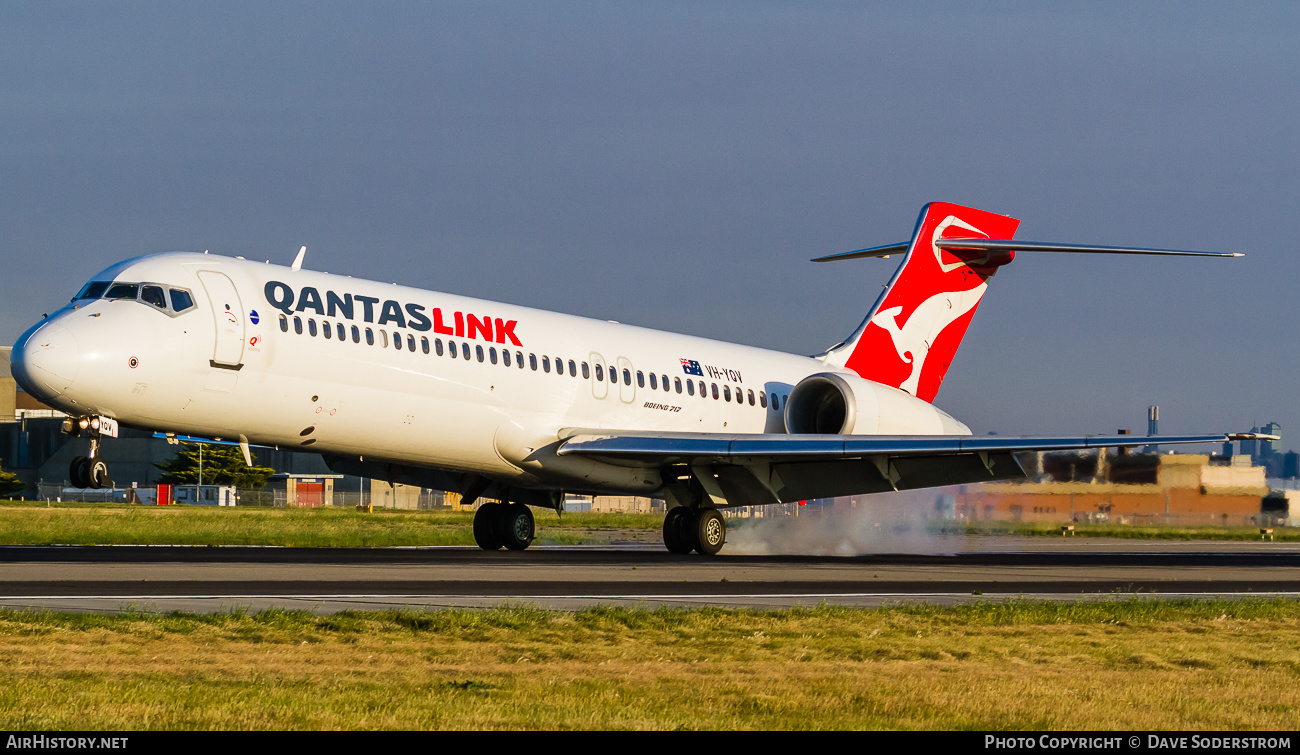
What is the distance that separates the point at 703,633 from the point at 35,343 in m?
12.5

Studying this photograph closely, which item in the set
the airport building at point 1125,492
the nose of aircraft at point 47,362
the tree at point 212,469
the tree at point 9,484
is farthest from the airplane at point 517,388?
the tree at point 9,484

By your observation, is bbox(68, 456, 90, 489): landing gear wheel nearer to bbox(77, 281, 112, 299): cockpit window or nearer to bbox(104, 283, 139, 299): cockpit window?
bbox(104, 283, 139, 299): cockpit window

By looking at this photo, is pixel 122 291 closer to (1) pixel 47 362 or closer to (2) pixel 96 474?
(1) pixel 47 362

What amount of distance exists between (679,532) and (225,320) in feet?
33.6

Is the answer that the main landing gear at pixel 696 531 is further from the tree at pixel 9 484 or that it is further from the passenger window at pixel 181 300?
the tree at pixel 9 484

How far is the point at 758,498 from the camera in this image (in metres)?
29.4

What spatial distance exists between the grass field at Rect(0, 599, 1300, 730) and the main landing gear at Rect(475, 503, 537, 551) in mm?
15799

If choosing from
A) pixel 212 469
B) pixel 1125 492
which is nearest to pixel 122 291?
pixel 1125 492

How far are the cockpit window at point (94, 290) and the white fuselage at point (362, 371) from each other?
14 centimetres

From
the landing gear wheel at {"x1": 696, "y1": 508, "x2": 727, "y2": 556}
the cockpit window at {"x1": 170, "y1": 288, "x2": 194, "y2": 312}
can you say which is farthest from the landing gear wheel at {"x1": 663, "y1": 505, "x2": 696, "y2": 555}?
the cockpit window at {"x1": 170, "y1": 288, "x2": 194, "y2": 312}
